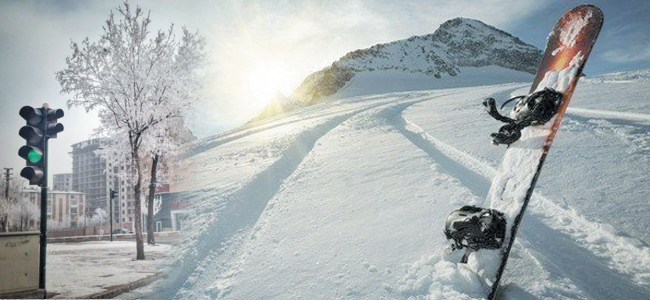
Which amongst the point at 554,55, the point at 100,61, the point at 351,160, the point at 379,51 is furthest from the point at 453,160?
the point at 379,51

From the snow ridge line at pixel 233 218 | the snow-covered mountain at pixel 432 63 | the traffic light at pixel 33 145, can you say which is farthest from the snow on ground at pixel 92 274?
the snow-covered mountain at pixel 432 63

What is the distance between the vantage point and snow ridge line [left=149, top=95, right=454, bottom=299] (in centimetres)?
555

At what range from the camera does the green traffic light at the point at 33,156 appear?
5762 mm

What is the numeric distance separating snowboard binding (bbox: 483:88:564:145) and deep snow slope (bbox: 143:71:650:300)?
1221 millimetres

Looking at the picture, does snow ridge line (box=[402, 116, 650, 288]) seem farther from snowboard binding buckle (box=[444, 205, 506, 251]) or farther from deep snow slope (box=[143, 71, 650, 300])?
snowboard binding buckle (box=[444, 205, 506, 251])

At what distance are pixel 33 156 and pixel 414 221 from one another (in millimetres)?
6008

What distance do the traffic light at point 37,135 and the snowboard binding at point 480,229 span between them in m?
6.42

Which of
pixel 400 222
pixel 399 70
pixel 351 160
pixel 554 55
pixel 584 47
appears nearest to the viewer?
pixel 584 47

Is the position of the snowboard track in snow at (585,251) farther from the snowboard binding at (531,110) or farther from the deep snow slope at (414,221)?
the snowboard binding at (531,110)

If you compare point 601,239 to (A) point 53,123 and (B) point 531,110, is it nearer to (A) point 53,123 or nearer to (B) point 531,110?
(B) point 531,110

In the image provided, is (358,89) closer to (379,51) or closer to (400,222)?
(379,51)

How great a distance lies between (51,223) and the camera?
84000 millimetres

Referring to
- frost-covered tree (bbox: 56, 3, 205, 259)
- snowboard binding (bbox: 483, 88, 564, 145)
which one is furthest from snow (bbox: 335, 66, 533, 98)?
snowboard binding (bbox: 483, 88, 564, 145)

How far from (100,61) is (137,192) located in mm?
4734
